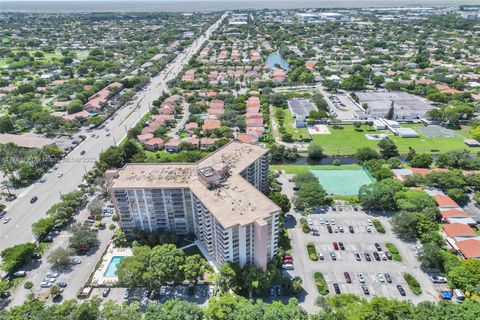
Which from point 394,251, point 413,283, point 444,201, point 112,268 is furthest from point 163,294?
point 444,201

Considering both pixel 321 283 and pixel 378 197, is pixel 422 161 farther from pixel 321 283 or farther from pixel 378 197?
pixel 321 283

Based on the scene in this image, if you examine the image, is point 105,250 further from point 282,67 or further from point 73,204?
point 282,67

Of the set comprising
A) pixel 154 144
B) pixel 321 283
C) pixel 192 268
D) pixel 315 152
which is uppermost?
pixel 192 268

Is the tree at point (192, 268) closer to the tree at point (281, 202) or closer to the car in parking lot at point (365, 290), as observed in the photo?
the tree at point (281, 202)

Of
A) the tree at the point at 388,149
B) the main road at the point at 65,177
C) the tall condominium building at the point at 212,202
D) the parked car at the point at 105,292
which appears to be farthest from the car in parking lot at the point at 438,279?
the main road at the point at 65,177

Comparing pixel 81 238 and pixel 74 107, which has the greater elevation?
pixel 74 107

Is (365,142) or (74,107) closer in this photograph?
(365,142)
